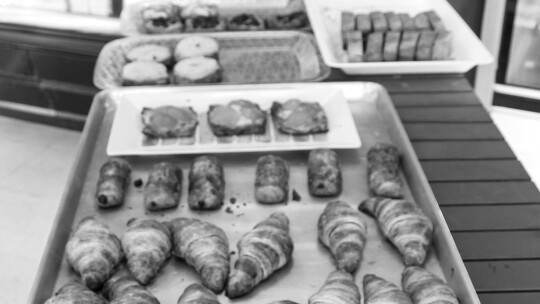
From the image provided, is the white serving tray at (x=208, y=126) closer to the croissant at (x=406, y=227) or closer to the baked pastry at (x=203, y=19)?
the croissant at (x=406, y=227)

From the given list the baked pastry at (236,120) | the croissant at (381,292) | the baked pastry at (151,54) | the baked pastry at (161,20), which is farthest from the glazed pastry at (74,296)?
the baked pastry at (161,20)

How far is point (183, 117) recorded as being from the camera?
137 cm

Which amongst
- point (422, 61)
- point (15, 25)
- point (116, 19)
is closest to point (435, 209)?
point (422, 61)

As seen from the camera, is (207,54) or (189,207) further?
(207,54)

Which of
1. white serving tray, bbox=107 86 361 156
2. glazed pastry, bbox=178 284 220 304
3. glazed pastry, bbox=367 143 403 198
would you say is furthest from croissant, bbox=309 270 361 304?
white serving tray, bbox=107 86 361 156

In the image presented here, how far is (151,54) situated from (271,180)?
0.74 m

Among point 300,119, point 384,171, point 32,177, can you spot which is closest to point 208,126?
point 300,119

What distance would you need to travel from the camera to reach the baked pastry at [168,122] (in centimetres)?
134

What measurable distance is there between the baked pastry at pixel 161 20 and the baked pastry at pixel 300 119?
2.28ft

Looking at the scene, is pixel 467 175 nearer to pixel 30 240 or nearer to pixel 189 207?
pixel 189 207

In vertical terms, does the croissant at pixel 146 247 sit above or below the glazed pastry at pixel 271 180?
above

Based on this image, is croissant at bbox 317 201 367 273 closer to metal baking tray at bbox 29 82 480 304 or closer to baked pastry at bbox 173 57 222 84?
metal baking tray at bbox 29 82 480 304

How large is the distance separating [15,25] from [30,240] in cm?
100

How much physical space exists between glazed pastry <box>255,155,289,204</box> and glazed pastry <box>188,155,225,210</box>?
0.07 m
